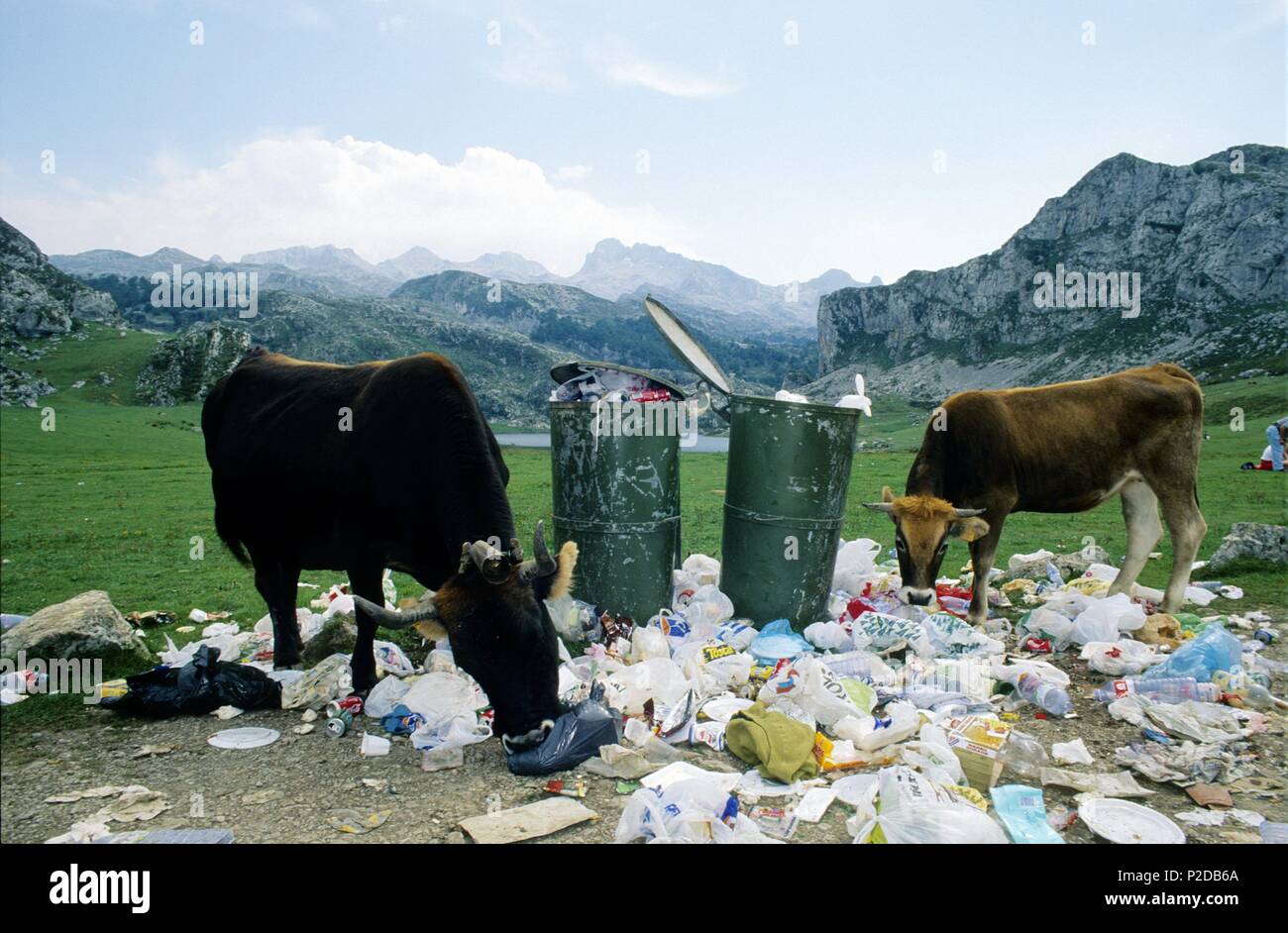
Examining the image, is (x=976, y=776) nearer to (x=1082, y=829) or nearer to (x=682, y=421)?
(x=1082, y=829)

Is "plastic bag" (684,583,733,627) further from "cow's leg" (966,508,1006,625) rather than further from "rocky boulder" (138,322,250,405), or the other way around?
"rocky boulder" (138,322,250,405)

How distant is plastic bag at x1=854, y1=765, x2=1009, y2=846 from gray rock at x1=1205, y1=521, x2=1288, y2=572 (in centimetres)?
747

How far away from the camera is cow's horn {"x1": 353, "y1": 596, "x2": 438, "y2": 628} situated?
13.3 ft

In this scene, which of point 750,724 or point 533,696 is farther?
point 750,724

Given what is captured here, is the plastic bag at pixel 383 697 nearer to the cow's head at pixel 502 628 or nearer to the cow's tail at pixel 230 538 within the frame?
the cow's head at pixel 502 628

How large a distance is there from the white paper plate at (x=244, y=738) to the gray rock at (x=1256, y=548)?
34.4 ft

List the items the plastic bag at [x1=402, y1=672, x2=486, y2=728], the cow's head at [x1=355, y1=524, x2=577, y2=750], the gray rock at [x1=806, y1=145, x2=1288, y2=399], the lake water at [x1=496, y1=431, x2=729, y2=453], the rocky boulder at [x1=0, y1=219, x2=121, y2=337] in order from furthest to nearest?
the gray rock at [x1=806, y1=145, x2=1288, y2=399]
the rocky boulder at [x1=0, y1=219, x2=121, y2=337]
the lake water at [x1=496, y1=431, x2=729, y2=453]
the plastic bag at [x1=402, y1=672, x2=486, y2=728]
the cow's head at [x1=355, y1=524, x2=577, y2=750]

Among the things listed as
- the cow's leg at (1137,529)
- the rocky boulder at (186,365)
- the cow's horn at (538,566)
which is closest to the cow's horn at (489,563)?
the cow's horn at (538,566)

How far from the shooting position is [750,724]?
4.68 meters

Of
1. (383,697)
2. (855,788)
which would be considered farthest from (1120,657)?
(383,697)

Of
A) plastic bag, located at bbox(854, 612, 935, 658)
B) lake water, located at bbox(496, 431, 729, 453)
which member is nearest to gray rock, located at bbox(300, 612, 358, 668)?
plastic bag, located at bbox(854, 612, 935, 658)

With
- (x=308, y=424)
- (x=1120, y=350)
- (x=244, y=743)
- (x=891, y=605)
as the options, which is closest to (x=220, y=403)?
(x=308, y=424)

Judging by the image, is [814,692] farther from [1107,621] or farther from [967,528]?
[1107,621]

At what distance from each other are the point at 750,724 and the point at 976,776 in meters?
1.36
